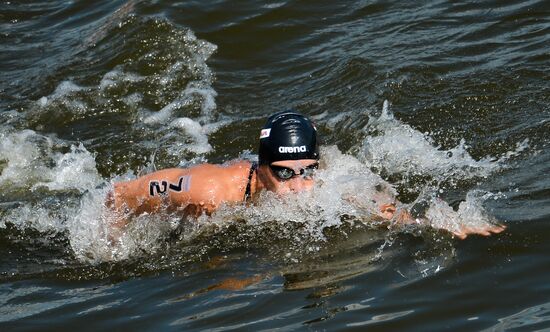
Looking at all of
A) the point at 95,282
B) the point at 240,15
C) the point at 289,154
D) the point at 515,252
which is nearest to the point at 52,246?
the point at 95,282

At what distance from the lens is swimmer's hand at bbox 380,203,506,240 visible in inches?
255

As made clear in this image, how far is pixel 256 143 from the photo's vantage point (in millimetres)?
9797

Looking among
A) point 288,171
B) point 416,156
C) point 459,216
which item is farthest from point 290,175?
point 416,156

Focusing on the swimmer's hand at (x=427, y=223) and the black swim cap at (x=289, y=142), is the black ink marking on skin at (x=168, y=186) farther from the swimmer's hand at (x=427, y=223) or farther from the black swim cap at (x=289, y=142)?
the swimmer's hand at (x=427, y=223)

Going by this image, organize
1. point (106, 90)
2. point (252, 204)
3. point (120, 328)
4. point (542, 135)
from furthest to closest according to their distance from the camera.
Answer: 1. point (106, 90)
2. point (542, 135)
3. point (252, 204)
4. point (120, 328)

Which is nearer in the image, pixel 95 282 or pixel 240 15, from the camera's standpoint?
pixel 95 282

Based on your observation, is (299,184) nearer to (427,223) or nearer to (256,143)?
(427,223)

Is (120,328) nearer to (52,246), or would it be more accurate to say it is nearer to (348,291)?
(348,291)

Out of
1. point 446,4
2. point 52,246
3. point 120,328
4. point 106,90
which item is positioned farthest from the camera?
point 446,4

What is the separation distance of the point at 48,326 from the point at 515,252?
2.85 metres

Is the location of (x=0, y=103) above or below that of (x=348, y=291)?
above

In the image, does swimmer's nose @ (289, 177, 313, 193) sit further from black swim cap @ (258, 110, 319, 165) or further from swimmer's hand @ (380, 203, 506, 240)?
swimmer's hand @ (380, 203, 506, 240)

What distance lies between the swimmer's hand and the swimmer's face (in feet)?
1.87

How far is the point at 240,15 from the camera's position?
13.2 m
